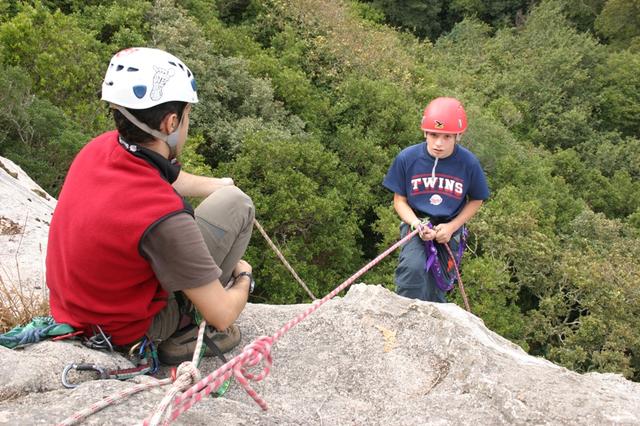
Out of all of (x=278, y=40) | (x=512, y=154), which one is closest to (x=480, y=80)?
(x=512, y=154)

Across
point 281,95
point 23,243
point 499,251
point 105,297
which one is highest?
point 105,297

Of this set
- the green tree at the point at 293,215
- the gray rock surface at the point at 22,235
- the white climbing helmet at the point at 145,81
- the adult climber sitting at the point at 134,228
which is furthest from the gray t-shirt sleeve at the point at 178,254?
the green tree at the point at 293,215

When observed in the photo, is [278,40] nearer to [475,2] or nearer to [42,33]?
[42,33]

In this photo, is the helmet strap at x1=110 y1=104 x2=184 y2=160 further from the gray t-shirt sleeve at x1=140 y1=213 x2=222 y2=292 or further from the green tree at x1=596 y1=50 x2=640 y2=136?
the green tree at x1=596 y1=50 x2=640 y2=136

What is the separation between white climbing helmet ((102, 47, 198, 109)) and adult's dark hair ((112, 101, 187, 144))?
3 centimetres

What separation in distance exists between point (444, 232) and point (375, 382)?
5.70ft

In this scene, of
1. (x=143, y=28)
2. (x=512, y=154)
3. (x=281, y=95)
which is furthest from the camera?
(x=512, y=154)

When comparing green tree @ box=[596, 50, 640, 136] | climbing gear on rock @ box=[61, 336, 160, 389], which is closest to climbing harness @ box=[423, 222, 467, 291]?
climbing gear on rock @ box=[61, 336, 160, 389]

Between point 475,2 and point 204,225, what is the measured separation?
121 feet

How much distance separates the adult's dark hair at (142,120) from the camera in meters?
2.30

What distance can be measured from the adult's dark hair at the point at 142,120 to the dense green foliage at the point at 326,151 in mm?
5950

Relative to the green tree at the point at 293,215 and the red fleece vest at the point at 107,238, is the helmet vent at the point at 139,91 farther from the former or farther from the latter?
the green tree at the point at 293,215

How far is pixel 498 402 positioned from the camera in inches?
104

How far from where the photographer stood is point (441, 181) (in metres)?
4.52
